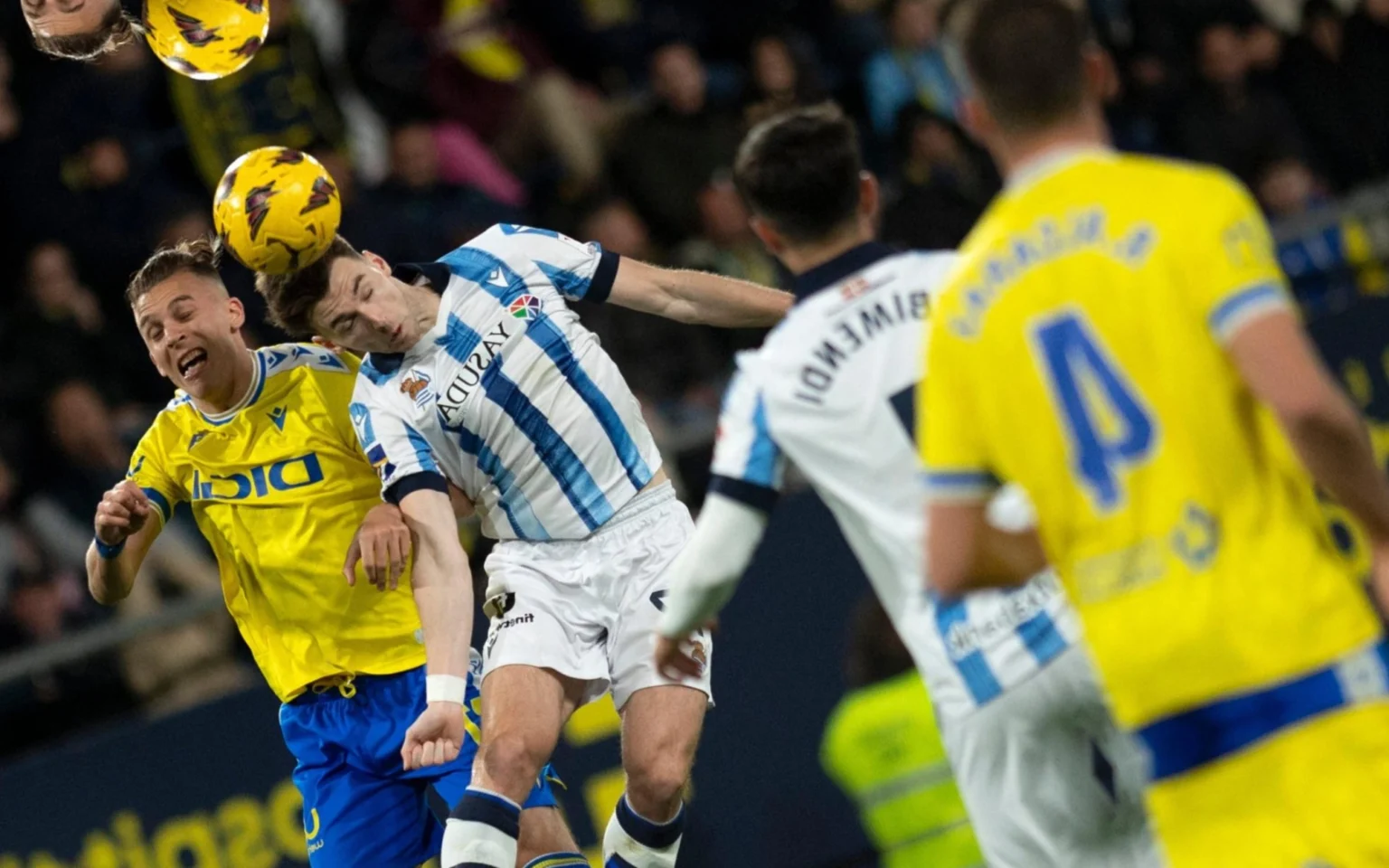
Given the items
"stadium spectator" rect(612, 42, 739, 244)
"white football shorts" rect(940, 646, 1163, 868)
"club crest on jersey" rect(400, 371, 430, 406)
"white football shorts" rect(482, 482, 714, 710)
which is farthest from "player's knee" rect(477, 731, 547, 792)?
"stadium spectator" rect(612, 42, 739, 244)

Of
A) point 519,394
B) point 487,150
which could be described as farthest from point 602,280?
point 487,150

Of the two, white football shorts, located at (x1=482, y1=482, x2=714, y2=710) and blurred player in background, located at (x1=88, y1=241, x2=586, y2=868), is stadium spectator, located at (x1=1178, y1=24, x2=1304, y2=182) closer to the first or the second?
white football shorts, located at (x1=482, y1=482, x2=714, y2=710)

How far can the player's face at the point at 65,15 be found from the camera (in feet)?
20.2

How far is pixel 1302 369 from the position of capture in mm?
3074

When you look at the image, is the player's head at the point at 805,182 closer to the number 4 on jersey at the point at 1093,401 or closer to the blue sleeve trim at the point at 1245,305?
the number 4 on jersey at the point at 1093,401

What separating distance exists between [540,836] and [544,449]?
3.93 feet

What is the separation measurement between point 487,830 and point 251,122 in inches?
233

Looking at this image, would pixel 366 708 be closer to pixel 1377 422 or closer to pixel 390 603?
pixel 390 603

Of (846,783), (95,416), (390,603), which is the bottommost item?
(846,783)

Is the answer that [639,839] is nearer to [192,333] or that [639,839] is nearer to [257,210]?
[192,333]

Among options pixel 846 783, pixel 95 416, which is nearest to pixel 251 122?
pixel 95 416

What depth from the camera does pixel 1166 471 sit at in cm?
326

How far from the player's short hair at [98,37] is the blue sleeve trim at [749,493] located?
328 cm

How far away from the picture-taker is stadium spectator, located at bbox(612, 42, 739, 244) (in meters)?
11.1
